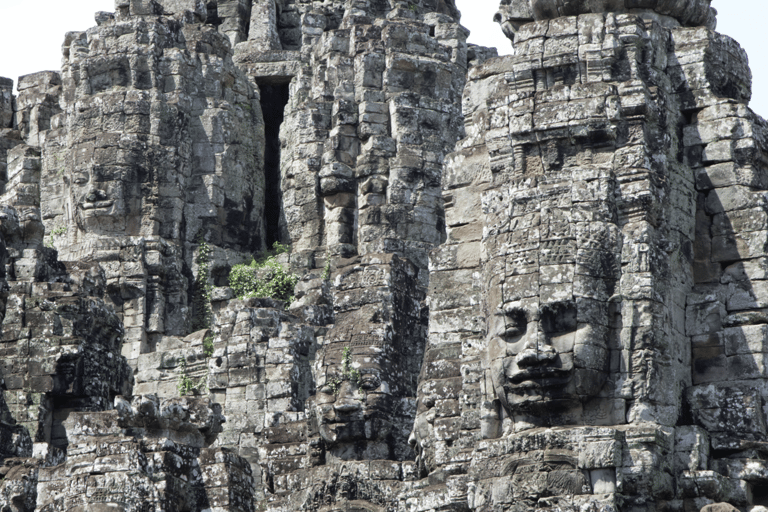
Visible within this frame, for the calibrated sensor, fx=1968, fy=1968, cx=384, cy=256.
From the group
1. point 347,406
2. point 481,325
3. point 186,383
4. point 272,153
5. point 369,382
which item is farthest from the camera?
point 272,153

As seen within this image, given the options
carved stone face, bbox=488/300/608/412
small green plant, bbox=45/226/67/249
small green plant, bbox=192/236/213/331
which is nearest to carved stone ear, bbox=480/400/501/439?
carved stone face, bbox=488/300/608/412

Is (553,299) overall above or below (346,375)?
below

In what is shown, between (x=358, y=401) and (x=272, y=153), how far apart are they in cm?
1673

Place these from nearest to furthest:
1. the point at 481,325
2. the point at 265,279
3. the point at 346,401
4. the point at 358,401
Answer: the point at 481,325, the point at 346,401, the point at 358,401, the point at 265,279

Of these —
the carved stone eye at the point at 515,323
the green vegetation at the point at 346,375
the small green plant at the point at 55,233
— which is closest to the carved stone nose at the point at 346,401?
the green vegetation at the point at 346,375

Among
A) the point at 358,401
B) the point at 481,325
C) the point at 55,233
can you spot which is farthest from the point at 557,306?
the point at 55,233

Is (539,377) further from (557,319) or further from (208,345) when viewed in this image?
(208,345)

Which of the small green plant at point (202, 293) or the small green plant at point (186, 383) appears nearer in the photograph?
the small green plant at point (186, 383)

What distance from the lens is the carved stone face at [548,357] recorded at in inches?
973

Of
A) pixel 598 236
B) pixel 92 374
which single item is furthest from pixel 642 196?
pixel 92 374

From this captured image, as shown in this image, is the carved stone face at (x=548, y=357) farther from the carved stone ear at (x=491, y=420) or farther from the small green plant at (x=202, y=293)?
the small green plant at (x=202, y=293)

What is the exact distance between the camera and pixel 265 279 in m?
41.8

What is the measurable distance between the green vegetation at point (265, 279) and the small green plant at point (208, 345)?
2546 mm

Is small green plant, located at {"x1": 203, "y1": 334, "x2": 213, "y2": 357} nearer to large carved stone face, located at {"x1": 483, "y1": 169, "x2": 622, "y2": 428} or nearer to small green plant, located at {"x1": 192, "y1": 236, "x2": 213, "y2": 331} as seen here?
small green plant, located at {"x1": 192, "y1": 236, "x2": 213, "y2": 331}
